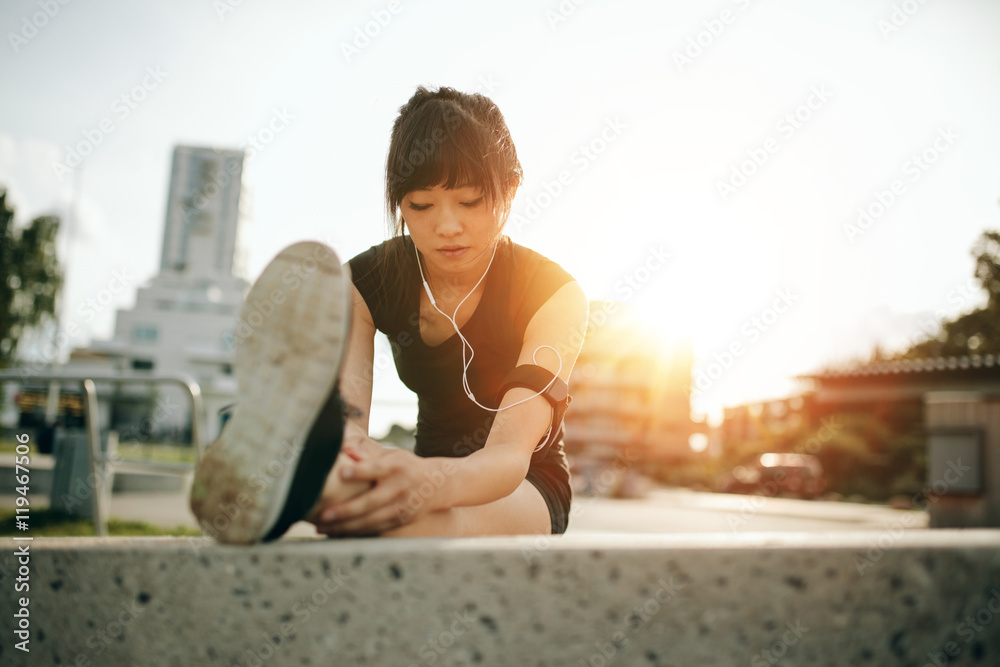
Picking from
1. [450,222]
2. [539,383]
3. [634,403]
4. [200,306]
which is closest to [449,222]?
[450,222]

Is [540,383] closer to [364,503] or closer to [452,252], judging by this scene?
[452,252]

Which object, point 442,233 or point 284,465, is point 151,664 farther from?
point 442,233

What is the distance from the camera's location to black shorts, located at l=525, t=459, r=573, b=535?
185 cm


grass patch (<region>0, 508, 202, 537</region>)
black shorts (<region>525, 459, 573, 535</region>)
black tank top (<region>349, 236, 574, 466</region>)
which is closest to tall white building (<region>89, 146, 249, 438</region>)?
grass patch (<region>0, 508, 202, 537</region>)

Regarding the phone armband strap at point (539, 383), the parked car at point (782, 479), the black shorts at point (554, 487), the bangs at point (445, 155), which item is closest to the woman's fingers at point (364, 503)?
the phone armband strap at point (539, 383)

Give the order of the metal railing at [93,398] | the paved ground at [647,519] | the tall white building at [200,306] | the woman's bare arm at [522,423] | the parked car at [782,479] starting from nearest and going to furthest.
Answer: the woman's bare arm at [522,423], the metal railing at [93,398], the paved ground at [647,519], the parked car at [782,479], the tall white building at [200,306]

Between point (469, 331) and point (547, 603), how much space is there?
1112 millimetres

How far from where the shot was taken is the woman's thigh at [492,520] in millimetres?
1249

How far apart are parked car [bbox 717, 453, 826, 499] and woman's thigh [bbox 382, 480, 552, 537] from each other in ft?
75.3

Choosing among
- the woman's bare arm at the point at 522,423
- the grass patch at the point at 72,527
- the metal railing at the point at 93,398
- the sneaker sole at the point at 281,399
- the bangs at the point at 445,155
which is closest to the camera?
the sneaker sole at the point at 281,399

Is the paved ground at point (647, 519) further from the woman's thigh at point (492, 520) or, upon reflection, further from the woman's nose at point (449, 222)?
the woman's nose at point (449, 222)

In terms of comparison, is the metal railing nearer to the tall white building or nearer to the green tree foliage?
the green tree foliage

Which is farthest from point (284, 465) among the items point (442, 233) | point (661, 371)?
point (661, 371)

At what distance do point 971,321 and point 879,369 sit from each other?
49.2ft
